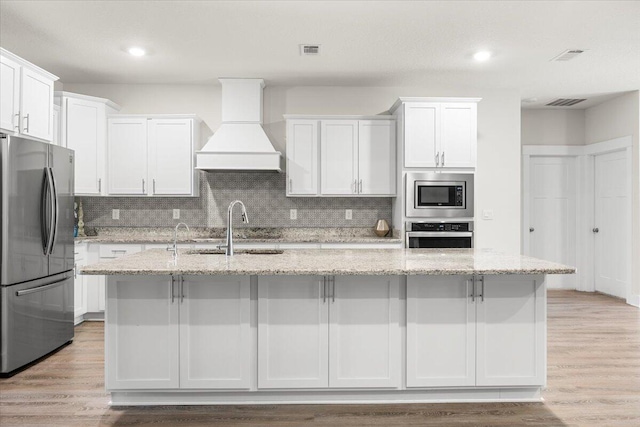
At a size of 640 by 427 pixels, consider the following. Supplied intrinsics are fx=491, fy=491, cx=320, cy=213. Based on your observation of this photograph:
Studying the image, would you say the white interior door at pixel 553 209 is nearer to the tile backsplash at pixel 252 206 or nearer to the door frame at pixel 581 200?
the door frame at pixel 581 200

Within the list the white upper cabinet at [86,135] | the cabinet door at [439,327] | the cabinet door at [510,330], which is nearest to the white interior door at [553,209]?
the cabinet door at [510,330]

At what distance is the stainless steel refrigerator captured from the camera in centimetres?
340

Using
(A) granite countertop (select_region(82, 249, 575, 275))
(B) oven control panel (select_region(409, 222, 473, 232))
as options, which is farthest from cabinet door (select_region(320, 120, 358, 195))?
(A) granite countertop (select_region(82, 249, 575, 275))

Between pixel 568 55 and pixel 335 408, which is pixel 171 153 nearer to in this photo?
pixel 335 408

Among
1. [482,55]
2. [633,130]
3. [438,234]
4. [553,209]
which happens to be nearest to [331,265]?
[438,234]

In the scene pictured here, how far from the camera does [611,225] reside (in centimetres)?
657

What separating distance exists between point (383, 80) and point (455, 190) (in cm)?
147

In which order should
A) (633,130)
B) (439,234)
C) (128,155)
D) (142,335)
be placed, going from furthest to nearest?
(633,130) → (128,155) → (439,234) → (142,335)

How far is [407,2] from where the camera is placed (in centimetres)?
342

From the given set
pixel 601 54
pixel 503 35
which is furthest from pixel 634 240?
pixel 503 35

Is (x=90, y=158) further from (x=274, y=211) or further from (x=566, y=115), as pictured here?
(x=566, y=115)

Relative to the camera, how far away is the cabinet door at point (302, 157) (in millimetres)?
5367

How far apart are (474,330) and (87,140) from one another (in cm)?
437

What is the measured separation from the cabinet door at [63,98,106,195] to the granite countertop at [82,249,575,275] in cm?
247
